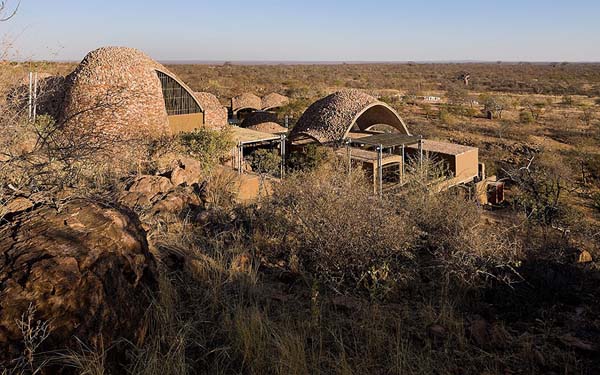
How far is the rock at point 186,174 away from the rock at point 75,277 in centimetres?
505

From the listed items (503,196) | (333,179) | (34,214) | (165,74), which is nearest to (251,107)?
(165,74)

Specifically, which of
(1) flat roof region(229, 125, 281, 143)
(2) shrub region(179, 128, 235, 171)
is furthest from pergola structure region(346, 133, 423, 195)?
(2) shrub region(179, 128, 235, 171)

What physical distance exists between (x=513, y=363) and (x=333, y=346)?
4.04 feet

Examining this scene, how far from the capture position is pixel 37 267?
9.05ft

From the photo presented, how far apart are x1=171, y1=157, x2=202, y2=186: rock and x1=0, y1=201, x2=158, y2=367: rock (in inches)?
199

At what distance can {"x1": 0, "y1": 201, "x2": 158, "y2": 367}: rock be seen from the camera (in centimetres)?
261

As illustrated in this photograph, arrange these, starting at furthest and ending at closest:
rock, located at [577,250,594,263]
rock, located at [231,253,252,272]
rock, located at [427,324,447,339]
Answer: rock, located at [577,250,594,263] < rock, located at [231,253,252,272] < rock, located at [427,324,447,339]

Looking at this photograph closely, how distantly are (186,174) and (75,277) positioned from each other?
246 inches

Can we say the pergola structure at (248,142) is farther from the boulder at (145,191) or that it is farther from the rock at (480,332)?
the rock at (480,332)

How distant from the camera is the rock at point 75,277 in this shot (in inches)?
103

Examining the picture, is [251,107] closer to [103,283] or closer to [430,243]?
[430,243]

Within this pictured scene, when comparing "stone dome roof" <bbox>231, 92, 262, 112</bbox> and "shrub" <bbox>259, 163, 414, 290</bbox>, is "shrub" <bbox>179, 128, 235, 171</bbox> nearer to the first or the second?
"shrub" <bbox>259, 163, 414, 290</bbox>

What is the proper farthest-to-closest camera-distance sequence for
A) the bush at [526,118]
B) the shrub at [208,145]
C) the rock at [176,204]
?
1. the bush at [526,118]
2. the shrub at [208,145]
3. the rock at [176,204]

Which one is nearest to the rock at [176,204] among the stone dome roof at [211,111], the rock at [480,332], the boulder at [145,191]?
the boulder at [145,191]
